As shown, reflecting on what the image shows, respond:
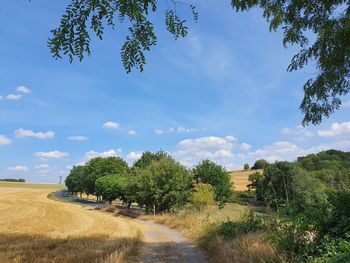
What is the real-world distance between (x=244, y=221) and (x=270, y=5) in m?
10.6

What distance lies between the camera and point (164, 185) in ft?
172

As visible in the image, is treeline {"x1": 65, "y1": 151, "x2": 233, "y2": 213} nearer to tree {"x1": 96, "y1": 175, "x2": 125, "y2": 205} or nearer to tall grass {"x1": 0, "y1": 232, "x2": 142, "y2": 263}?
tree {"x1": 96, "y1": 175, "x2": 125, "y2": 205}

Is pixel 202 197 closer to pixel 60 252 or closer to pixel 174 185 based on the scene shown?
pixel 174 185

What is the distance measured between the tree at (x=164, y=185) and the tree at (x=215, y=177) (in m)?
8.75

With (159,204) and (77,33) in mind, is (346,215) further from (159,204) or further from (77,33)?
(159,204)

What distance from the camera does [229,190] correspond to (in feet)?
218

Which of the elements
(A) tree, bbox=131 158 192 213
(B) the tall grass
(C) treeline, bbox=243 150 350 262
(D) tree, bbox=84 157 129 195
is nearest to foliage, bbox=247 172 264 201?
(A) tree, bbox=131 158 192 213

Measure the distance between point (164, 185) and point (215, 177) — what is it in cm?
1442

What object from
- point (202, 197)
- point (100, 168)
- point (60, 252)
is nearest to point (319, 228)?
point (60, 252)

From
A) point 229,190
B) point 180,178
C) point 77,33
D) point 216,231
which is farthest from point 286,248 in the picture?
point 229,190

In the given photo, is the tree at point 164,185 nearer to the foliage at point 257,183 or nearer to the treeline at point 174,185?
the treeline at point 174,185

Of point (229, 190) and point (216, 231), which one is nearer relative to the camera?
point (216, 231)

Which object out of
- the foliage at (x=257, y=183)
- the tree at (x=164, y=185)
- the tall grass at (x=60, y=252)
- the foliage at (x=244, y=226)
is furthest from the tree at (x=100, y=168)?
the foliage at (x=244, y=226)

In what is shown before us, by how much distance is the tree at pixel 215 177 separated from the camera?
211 feet
